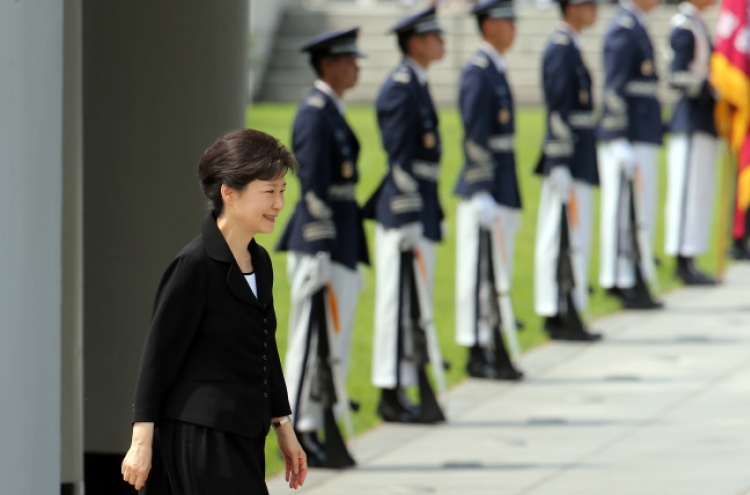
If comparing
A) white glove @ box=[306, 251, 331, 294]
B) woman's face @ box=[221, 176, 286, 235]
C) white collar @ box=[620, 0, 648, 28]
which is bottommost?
white glove @ box=[306, 251, 331, 294]

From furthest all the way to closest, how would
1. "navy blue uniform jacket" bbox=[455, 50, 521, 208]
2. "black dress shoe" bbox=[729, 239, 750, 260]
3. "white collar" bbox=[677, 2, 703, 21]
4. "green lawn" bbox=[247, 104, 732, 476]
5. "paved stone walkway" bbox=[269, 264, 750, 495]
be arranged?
"black dress shoe" bbox=[729, 239, 750, 260], "white collar" bbox=[677, 2, 703, 21], "green lawn" bbox=[247, 104, 732, 476], "navy blue uniform jacket" bbox=[455, 50, 521, 208], "paved stone walkway" bbox=[269, 264, 750, 495]

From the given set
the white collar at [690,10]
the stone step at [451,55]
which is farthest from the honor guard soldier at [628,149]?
the stone step at [451,55]

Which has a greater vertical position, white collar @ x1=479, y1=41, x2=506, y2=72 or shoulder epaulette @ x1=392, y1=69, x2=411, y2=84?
white collar @ x1=479, y1=41, x2=506, y2=72

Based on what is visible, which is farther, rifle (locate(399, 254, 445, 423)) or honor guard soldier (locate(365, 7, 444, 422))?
rifle (locate(399, 254, 445, 423))

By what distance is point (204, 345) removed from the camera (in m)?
4.20

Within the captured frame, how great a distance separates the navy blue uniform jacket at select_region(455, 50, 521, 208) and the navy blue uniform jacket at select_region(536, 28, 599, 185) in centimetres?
94

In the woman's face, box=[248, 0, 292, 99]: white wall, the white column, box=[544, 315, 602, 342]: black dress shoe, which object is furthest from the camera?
box=[248, 0, 292, 99]: white wall

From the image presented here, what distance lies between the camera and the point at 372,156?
21.8m

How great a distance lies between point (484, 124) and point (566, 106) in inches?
53.3

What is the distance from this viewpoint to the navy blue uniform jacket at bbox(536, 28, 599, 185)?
10766mm

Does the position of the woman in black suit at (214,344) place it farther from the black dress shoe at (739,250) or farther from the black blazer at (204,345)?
the black dress shoe at (739,250)

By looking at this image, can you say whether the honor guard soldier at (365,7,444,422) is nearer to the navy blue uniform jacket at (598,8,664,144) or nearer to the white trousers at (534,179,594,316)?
the white trousers at (534,179,594,316)

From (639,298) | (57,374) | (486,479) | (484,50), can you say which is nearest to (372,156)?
(639,298)

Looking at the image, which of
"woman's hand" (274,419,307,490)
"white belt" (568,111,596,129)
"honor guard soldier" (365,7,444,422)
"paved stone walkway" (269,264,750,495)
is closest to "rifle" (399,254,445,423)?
"honor guard soldier" (365,7,444,422)
